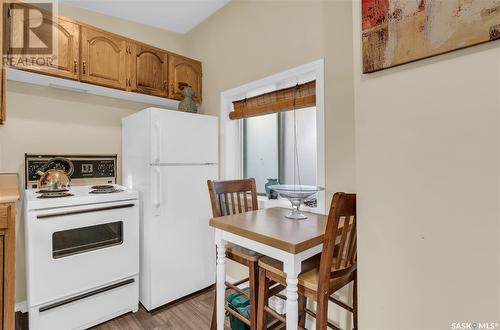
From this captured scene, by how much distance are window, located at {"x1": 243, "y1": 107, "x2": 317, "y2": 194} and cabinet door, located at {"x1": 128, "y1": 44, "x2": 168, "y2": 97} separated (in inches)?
38.1

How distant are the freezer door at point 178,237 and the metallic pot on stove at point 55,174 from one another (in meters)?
0.82

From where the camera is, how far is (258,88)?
2273 mm

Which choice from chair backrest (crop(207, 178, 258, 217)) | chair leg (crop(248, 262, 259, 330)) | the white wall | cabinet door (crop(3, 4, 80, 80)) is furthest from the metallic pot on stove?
the white wall

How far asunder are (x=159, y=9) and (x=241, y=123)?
57.2 inches

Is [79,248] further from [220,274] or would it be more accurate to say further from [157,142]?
[220,274]

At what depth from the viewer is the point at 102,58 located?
Result: 217cm

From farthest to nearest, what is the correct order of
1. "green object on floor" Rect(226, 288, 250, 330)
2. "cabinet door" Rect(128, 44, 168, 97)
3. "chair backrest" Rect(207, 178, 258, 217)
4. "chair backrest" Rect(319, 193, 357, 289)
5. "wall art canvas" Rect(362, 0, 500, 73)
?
"cabinet door" Rect(128, 44, 168, 97), "chair backrest" Rect(207, 178, 258, 217), "green object on floor" Rect(226, 288, 250, 330), "chair backrest" Rect(319, 193, 357, 289), "wall art canvas" Rect(362, 0, 500, 73)

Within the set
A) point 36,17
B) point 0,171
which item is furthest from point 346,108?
point 0,171

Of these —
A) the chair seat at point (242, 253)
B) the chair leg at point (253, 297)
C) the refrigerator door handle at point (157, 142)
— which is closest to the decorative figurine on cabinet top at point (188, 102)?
the refrigerator door handle at point (157, 142)

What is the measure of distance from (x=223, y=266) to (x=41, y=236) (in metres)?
1.28

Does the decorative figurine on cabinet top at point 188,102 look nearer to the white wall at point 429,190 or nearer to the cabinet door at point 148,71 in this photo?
the cabinet door at point 148,71

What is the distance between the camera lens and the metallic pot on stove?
2096 millimetres

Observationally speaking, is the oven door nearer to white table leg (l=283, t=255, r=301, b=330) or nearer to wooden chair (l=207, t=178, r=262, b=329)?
wooden chair (l=207, t=178, r=262, b=329)

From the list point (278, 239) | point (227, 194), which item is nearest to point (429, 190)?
point (278, 239)
